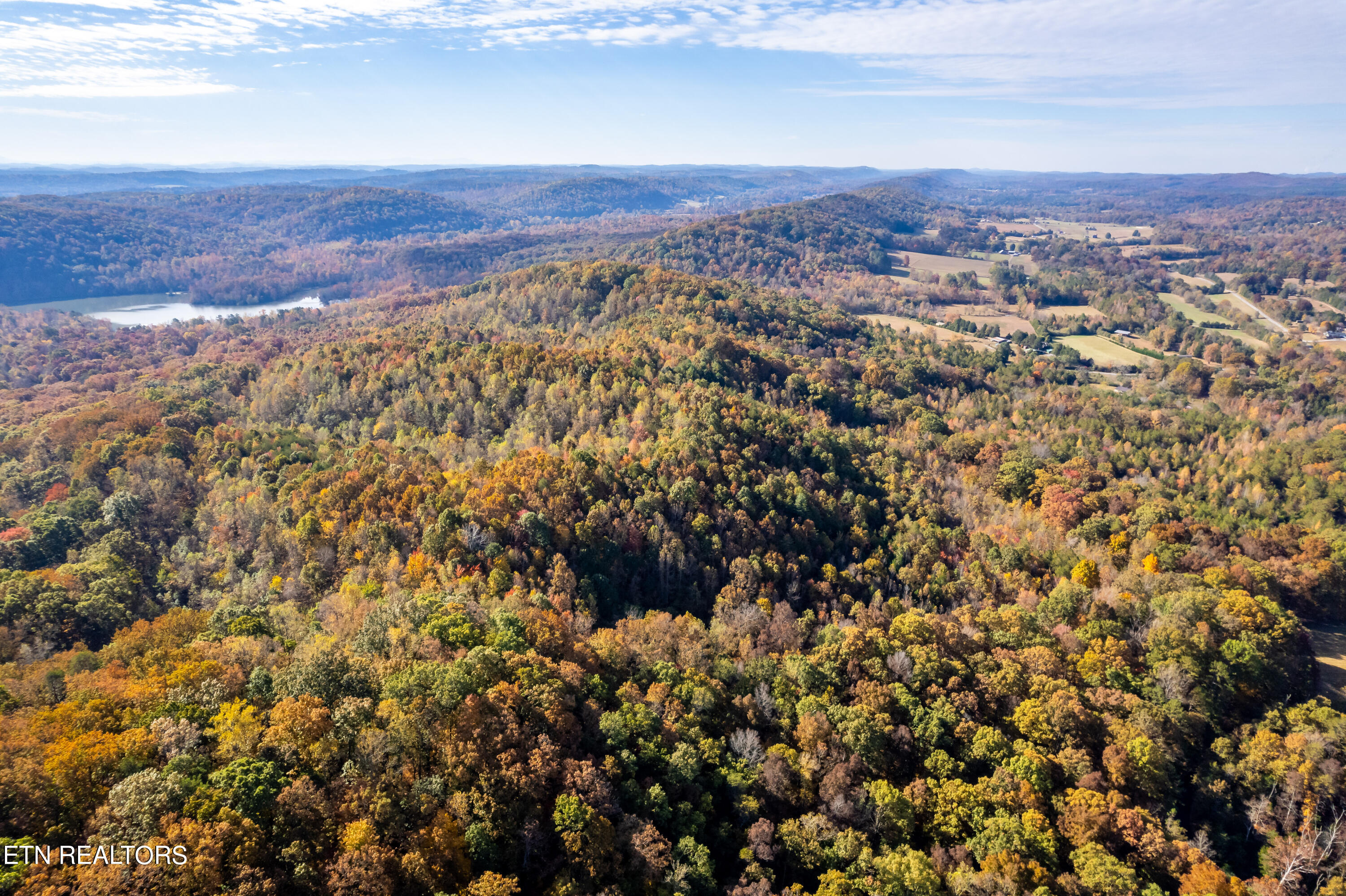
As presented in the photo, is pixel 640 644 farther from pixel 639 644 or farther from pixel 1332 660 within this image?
pixel 1332 660

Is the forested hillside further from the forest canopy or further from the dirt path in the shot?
the dirt path

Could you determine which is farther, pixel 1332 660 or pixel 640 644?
pixel 1332 660

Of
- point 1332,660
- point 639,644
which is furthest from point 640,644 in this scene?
point 1332,660

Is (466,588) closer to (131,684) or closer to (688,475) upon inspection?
(131,684)

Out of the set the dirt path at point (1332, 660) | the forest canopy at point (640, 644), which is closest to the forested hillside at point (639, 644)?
the forest canopy at point (640, 644)

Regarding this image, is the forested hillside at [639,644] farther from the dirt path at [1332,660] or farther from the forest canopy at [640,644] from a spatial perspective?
the dirt path at [1332,660]
